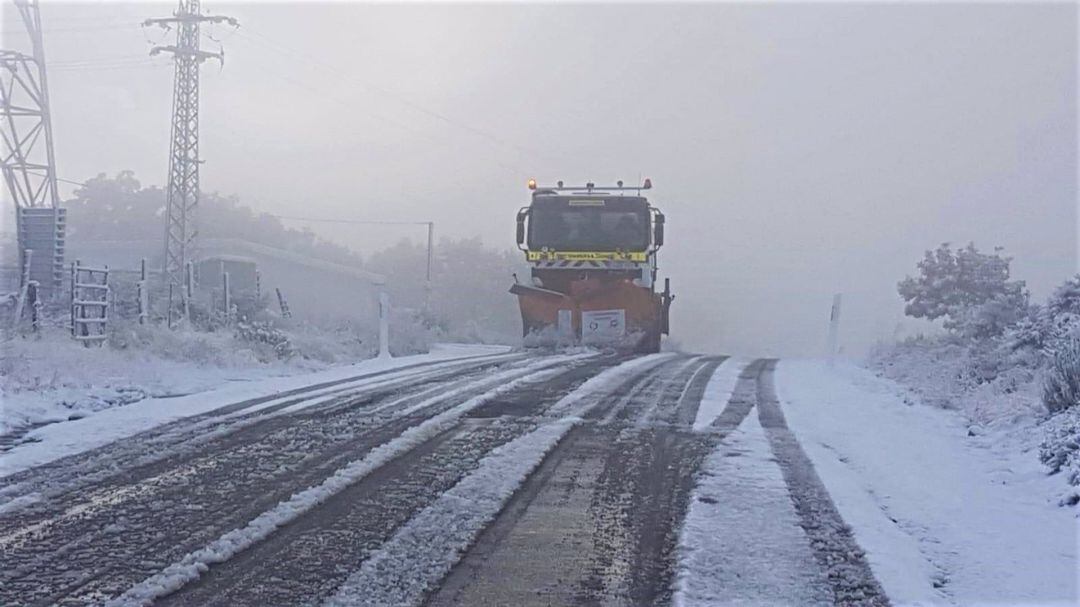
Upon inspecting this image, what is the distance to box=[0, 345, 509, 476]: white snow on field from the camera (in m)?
5.83

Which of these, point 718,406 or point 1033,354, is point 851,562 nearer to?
point 718,406

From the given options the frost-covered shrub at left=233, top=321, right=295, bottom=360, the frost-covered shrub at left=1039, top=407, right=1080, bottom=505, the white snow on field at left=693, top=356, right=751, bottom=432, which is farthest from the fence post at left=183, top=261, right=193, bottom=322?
the frost-covered shrub at left=1039, top=407, right=1080, bottom=505

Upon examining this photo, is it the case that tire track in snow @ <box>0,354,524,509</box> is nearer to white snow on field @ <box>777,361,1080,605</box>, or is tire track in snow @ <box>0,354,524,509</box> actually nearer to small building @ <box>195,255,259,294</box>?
white snow on field @ <box>777,361,1080,605</box>

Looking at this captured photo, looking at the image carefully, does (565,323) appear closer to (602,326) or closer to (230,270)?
(602,326)

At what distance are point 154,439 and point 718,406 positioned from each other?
5.10m

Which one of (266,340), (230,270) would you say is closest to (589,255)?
(266,340)

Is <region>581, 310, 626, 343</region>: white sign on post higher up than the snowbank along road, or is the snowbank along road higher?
<region>581, 310, 626, 343</region>: white sign on post

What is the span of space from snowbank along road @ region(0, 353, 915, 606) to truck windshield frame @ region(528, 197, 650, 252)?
443 inches

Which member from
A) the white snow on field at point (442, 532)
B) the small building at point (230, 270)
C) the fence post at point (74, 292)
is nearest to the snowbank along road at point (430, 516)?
the white snow on field at point (442, 532)

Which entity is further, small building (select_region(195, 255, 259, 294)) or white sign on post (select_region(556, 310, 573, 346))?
small building (select_region(195, 255, 259, 294))

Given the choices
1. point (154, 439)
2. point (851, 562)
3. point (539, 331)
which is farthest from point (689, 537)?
point (539, 331)

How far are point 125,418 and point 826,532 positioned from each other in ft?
18.7

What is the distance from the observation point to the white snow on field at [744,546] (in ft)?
11.2

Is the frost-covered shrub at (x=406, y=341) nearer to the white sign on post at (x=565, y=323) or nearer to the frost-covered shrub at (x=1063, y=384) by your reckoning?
the white sign on post at (x=565, y=323)
